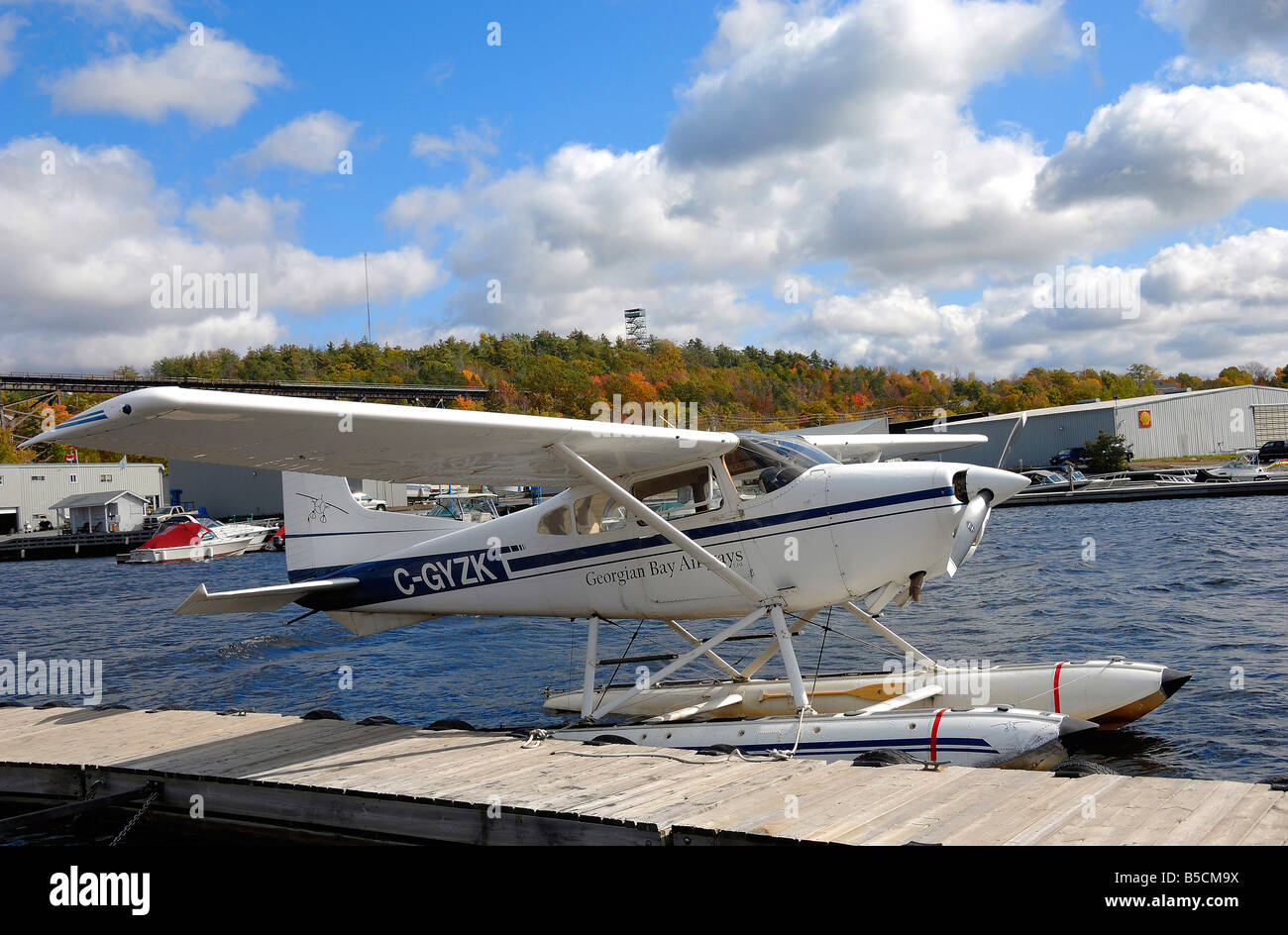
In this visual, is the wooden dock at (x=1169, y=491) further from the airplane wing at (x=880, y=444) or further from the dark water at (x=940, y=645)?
the airplane wing at (x=880, y=444)

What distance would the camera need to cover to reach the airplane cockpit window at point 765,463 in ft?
28.2

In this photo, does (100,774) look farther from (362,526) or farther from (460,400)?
(460,400)

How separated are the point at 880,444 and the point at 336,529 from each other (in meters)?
6.51

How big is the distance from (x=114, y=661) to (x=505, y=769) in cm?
1469

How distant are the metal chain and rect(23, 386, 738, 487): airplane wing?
269 cm

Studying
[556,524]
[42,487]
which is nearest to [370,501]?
[42,487]

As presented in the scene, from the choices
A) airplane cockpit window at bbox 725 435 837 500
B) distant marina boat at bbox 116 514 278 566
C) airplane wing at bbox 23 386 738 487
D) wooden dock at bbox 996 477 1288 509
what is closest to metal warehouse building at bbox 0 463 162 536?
distant marina boat at bbox 116 514 278 566

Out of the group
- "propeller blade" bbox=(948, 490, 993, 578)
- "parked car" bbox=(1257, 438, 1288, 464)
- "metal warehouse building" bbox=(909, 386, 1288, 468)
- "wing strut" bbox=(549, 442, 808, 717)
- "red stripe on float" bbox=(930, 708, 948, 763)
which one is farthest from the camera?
"metal warehouse building" bbox=(909, 386, 1288, 468)

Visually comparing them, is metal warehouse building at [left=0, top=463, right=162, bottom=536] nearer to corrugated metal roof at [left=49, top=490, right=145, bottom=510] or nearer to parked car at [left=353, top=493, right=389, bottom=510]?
corrugated metal roof at [left=49, top=490, right=145, bottom=510]

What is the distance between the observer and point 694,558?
8555 mm

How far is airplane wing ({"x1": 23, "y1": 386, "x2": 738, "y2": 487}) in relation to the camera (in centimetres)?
554

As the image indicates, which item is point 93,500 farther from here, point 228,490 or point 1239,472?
point 1239,472

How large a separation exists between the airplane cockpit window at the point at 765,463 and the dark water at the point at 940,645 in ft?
8.98
